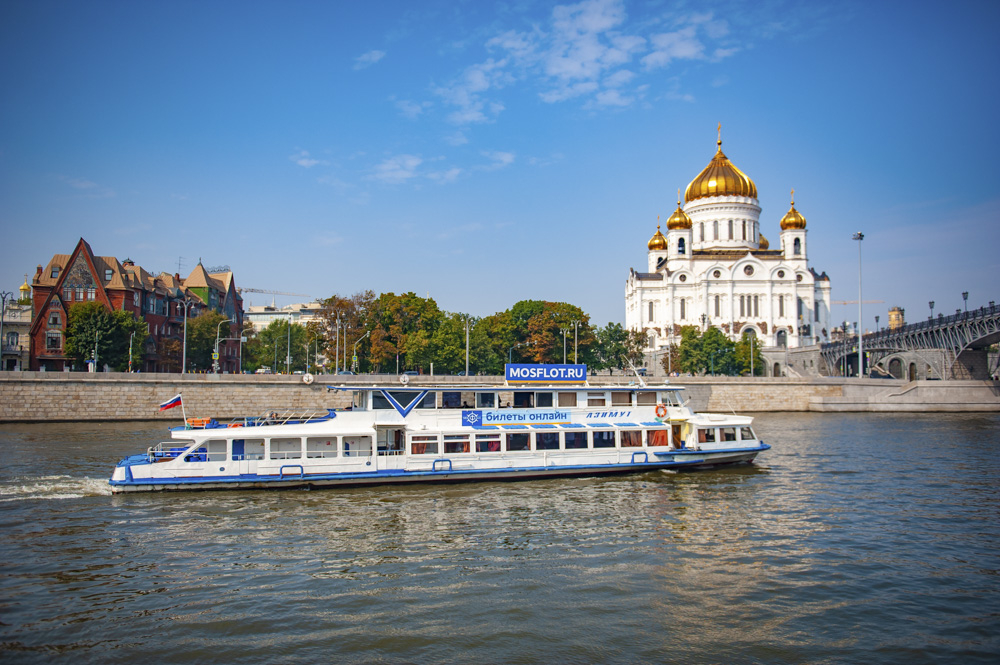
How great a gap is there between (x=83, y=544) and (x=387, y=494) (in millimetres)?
10439

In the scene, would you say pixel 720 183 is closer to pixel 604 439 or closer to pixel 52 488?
pixel 604 439

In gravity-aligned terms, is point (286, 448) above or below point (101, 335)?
below

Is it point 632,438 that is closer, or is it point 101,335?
point 632,438

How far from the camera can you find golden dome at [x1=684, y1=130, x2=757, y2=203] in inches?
4626

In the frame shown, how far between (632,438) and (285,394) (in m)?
37.5

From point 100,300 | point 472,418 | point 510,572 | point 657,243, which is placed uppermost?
point 657,243

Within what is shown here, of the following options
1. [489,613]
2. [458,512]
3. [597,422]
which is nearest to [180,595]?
[489,613]

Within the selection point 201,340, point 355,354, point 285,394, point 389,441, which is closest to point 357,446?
point 389,441

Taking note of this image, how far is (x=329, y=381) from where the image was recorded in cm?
5906

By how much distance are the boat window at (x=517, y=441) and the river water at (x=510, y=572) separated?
184 centimetres

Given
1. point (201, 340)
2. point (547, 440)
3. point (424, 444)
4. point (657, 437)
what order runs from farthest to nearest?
point (201, 340), point (657, 437), point (547, 440), point (424, 444)

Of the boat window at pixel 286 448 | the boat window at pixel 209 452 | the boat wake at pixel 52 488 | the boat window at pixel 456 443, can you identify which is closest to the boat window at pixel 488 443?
the boat window at pixel 456 443

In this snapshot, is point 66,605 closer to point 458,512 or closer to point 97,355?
point 458,512

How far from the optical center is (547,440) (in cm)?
3006
